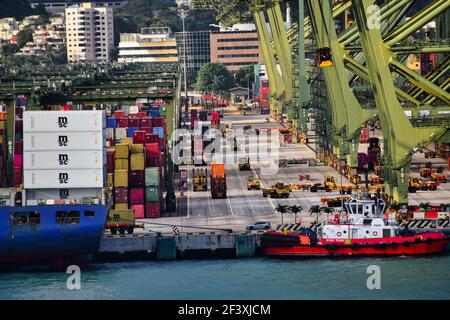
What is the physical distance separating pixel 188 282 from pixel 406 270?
10.8 metres

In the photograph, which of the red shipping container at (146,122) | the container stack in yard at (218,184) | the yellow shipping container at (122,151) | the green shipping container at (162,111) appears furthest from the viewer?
the green shipping container at (162,111)

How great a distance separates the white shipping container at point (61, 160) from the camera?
85.7m

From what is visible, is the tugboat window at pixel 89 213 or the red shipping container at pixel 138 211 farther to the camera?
the red shipping container at pixel 138 211

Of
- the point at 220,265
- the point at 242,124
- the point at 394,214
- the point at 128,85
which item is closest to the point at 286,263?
the point at 220,265

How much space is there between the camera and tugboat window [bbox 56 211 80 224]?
84.6 meters

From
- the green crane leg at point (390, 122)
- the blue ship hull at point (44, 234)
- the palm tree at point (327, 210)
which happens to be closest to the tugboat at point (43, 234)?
the blue ship hull at point (44, 234)

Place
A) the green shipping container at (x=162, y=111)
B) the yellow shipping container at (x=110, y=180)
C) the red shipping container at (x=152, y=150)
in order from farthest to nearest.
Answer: the green shipping container at (x=162, y=111)
the red shipping container at (x=152, y=150)
the yellow shipping container at (x=110, y=180)

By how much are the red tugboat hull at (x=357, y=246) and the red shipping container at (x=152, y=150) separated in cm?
1639

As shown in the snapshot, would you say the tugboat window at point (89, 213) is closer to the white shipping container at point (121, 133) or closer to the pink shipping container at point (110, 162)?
the pink shipping container at point (110, 162)

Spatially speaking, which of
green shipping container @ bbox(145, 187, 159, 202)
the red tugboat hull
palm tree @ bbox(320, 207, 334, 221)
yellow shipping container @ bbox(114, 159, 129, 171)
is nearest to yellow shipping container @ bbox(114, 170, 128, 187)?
yellow shipping container @ bbox(114, 159, 129, 171)

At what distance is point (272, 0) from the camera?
164875 mm

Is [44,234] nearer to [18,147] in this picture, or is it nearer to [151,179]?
[151,179]
